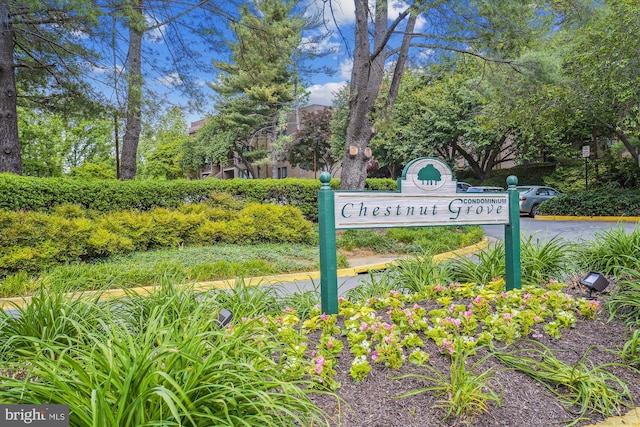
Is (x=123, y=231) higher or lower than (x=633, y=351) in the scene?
higher

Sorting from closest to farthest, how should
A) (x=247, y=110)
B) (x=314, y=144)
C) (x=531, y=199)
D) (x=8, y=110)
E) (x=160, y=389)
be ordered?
(x=160, y=389), (x=8, y=110), (x=531, y=199), (x=247, y=110), (x=314, y=144)

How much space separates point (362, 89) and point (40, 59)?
7588 millimetres

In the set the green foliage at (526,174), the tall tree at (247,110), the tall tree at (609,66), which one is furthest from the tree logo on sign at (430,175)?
the green foliage at (526,174)

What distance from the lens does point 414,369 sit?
2.53 metres

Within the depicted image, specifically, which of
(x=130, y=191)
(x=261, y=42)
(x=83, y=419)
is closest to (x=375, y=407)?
(x=83, y=419)

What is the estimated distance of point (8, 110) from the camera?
836 cm

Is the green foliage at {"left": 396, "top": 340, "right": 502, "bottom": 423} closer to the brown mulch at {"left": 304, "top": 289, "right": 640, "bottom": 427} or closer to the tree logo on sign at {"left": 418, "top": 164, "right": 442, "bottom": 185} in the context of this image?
the brown mulch at {"left": 304, "top": 289, "right": 640, "bottom": 427}

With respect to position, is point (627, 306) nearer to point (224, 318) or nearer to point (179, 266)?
point (224, 318)

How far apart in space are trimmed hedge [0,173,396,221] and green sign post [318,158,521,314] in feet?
23.2

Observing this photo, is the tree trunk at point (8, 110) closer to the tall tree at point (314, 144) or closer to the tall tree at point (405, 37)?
the tall tree at point (405, 37)

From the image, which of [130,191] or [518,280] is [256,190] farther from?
[518,280]

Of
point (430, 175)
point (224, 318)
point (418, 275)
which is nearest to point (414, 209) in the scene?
point (430, 175)

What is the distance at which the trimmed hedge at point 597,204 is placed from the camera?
1464 cm

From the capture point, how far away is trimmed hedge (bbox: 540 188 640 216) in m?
14.6
